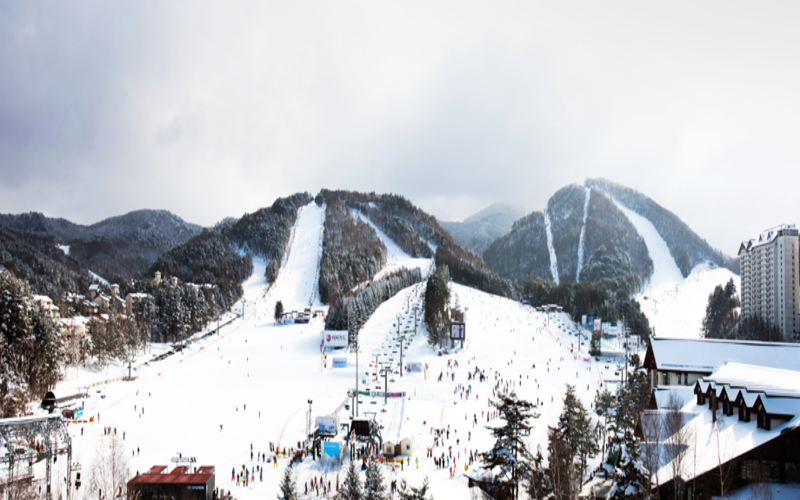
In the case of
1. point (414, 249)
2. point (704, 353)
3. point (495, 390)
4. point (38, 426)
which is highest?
point (414, 249)

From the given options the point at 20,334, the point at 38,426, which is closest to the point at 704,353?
the point at 38,426

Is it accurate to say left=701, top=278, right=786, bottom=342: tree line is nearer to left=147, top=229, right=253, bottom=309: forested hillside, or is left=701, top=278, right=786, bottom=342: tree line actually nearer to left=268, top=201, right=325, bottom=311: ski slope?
left=268, top=201, right=325, bottom=311: ski slope

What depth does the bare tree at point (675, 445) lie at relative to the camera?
1449 cm

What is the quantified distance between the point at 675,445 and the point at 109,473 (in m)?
25.9

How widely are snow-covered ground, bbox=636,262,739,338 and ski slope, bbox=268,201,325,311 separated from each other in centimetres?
8257

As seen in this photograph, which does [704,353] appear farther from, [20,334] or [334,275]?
[334,275]

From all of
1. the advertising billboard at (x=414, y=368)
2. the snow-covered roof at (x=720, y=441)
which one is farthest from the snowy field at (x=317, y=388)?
the snow-covered roof at (x=720, y=441)

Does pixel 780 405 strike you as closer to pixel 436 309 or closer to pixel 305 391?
pixel 305 391

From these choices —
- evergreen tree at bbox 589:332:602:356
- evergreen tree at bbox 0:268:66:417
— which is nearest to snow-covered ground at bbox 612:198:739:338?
evergreen tree at bbox 589:332:602:356

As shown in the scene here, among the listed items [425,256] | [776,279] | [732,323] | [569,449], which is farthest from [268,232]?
[569,449]

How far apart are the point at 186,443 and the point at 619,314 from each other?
94.0 meters

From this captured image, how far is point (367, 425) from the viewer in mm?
30938

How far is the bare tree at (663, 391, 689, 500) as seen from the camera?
1449 centimetres

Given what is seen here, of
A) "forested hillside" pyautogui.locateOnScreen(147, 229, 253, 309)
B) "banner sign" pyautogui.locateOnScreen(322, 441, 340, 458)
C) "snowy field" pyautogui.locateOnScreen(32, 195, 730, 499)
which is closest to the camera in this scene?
"banner sign" pyautogui.locateOnScreen(322, 441, 340, 458)
